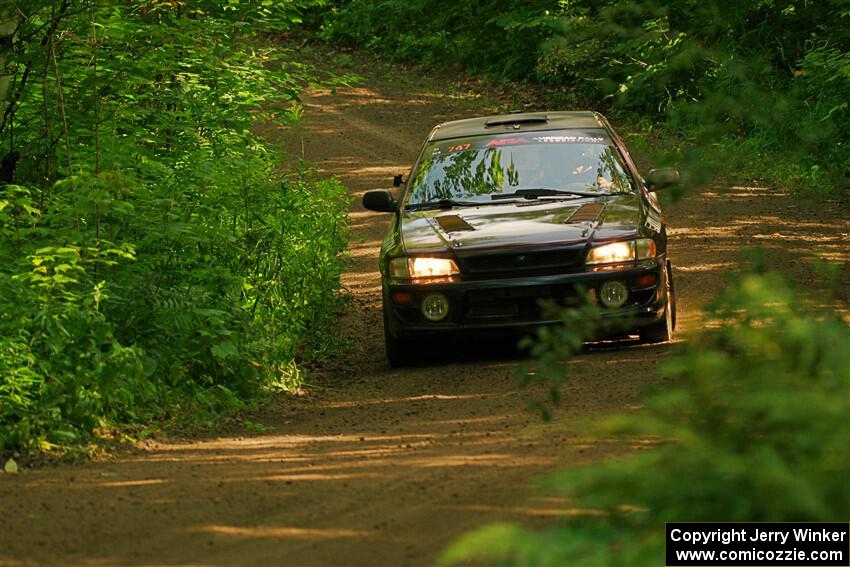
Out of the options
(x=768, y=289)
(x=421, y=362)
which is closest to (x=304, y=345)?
(x=421, y=362)

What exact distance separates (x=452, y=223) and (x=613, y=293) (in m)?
1.35

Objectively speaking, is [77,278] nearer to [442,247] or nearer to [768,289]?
[442,247]

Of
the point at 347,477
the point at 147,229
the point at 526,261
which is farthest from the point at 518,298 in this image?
the point at 347,477

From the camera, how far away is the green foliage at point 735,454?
152 inches

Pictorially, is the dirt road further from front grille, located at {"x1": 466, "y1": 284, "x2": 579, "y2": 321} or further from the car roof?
the car roof

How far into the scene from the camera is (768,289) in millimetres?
4406

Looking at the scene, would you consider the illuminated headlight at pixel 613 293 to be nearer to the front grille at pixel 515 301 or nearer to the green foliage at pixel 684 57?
the front grille at pixel 515 301

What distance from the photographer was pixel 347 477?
21.5 feet

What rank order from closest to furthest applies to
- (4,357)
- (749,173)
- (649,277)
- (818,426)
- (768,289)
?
1. (818,426)
2. (768,289)
3. (4,357)
4. (649,277)
5. (749,173)

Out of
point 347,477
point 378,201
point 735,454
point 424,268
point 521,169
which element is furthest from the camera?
point 521,169

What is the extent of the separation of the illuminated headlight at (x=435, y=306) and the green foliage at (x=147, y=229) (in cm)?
120

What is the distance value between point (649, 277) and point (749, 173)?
37.8 ft

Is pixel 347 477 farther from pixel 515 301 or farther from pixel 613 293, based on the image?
pixel 613 293

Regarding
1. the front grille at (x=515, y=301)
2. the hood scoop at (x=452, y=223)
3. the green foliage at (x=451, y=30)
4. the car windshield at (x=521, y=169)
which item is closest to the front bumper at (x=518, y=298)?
the front grille at (x=515, y=301)
